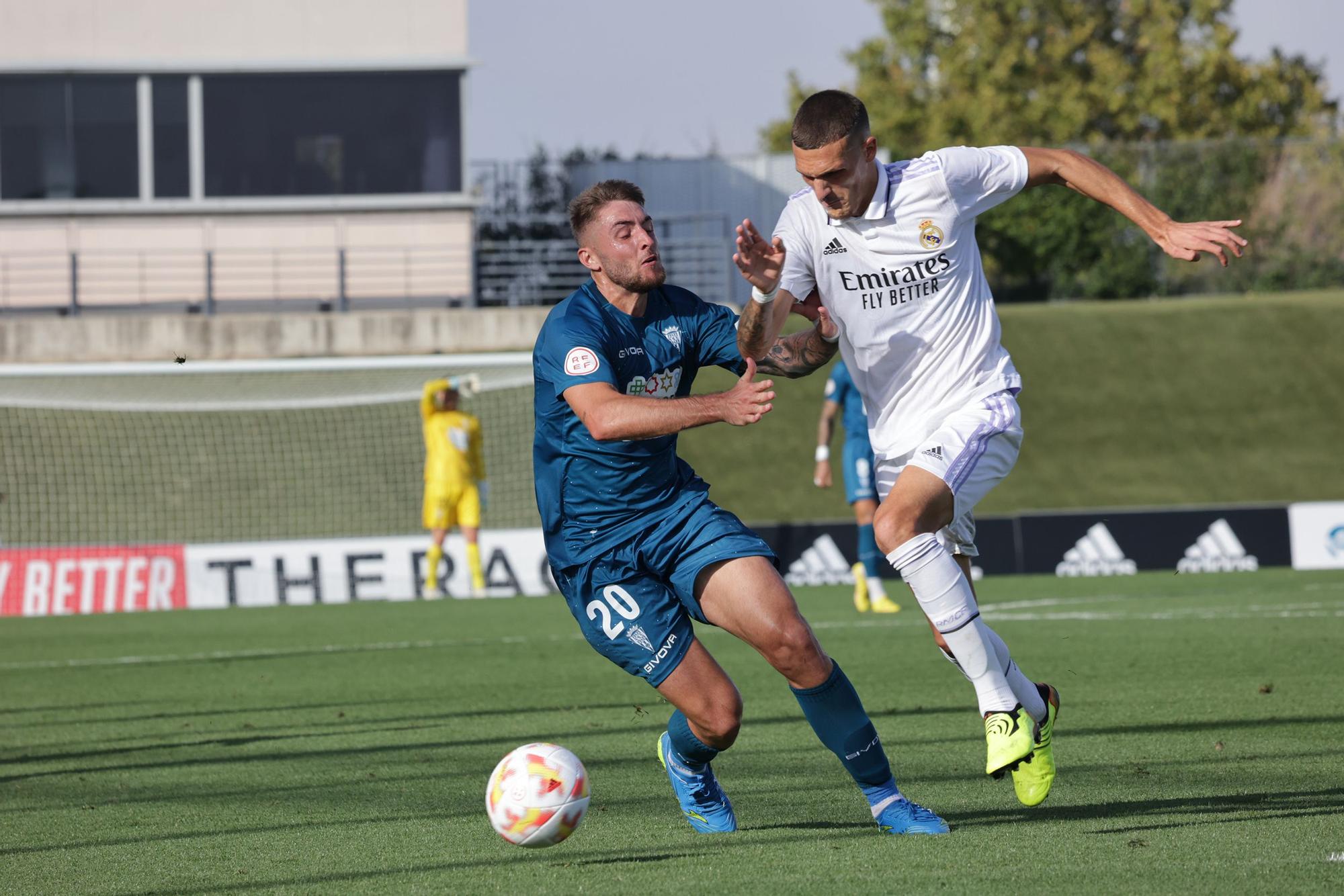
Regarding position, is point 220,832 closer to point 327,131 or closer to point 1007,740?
point 1007,740

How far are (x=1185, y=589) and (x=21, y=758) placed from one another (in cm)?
1098

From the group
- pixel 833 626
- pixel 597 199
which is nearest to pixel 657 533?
pixel 597 199

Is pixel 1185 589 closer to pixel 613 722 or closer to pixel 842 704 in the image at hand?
pixel 613 722

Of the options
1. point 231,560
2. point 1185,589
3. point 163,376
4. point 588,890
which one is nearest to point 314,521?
point 163,376

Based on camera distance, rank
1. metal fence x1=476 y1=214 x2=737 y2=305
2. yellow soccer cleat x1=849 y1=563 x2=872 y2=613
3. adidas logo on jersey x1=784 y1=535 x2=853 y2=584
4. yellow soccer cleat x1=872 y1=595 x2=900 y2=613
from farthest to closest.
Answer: metal fence x1=476 y1=214 x2=737 y2=305 < adidas logo on jersey x1=784 y1=535 x2=853 y2=584 < yellow soccer cleat x1=849 y1=563 x2=872 y2=613 < yellow soccer cleat x1=872 y1=595 x2=900 y2=613

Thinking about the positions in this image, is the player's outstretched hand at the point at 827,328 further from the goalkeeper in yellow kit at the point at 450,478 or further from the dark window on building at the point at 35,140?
the dark window on building at the point at 35,140

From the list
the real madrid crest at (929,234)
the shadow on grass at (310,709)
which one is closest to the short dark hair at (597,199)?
the real madrid crest at (929,234)

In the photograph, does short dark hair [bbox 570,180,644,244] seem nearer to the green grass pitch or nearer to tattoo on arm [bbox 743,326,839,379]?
tattoo on arm [bbox 743,326,839,379]

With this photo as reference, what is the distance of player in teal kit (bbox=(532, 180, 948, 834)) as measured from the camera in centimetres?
498

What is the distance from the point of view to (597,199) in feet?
17.7

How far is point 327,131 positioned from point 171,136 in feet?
8.12

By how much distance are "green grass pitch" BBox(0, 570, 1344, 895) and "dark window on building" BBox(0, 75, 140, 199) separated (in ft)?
46.1

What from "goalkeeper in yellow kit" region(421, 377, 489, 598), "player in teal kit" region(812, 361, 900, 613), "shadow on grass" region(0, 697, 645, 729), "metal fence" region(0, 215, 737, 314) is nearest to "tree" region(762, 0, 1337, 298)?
"metal fence" region(0, 215, 737, 314)

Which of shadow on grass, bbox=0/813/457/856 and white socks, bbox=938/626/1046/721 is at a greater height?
white socks, bbox=938/626/1046/721
